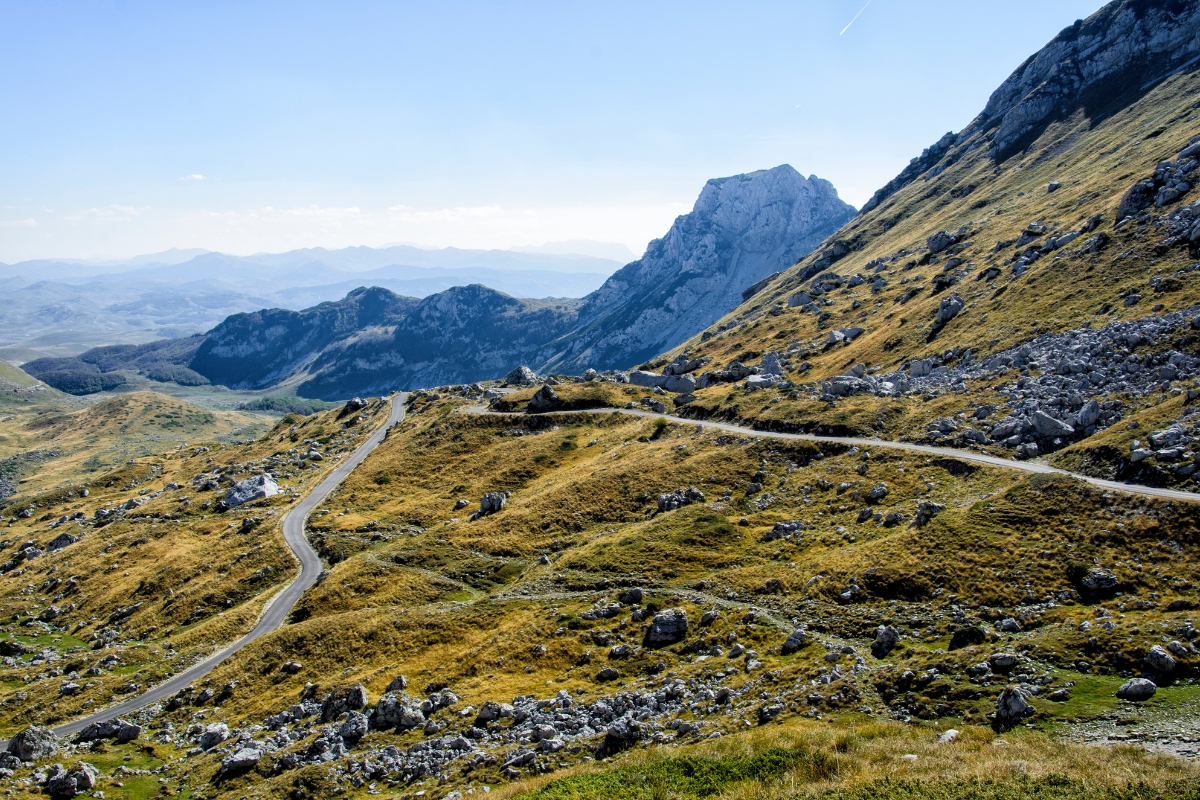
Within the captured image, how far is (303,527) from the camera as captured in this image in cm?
10325

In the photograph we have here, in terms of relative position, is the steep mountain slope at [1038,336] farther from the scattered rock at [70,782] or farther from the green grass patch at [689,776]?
the scattered rock at [70,782]

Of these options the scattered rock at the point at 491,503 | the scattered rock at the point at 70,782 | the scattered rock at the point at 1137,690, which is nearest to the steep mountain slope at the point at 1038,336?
the scattered rock at the point at 1137,690

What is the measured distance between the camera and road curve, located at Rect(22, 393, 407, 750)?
61.4 metres

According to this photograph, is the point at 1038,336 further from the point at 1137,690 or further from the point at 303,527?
the point at 303,527

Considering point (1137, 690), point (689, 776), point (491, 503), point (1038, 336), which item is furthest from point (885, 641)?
point (1038, 336)

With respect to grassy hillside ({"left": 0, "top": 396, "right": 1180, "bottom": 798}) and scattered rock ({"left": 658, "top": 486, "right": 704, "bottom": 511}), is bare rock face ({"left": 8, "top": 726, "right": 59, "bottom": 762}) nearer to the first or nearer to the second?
grassy hillside ({"left": 0, "top": 396, "right": 1180, "bottom": 798})

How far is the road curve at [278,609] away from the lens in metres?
61.4

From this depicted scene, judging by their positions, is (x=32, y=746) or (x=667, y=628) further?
(x=667, y=628)

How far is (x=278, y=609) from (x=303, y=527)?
85.1 ft

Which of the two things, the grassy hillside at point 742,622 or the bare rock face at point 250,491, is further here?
the bare rock face at point 250,491

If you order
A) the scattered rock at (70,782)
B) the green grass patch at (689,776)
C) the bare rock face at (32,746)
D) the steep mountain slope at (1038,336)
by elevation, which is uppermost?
the steep mountain slope at (1038,336)

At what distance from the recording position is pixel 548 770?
38.4 metres

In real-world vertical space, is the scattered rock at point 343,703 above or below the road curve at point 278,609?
above

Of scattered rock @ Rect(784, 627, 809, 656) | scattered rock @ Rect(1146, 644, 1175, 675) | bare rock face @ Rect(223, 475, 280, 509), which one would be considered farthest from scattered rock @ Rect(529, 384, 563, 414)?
scattered rock @ Rect(1146, 644, 1175, 675)
